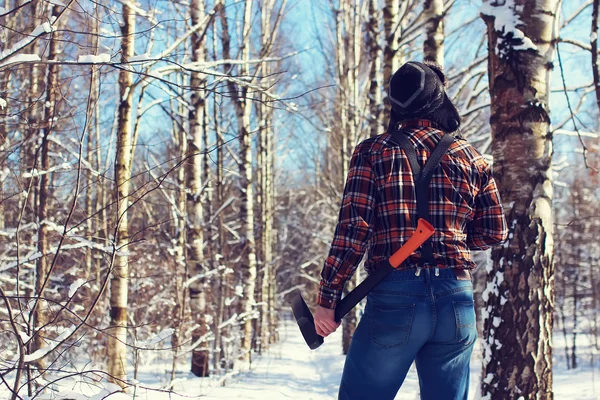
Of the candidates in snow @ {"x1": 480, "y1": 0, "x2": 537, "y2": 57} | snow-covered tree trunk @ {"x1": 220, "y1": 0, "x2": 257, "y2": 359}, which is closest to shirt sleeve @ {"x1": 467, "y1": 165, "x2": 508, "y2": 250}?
snow @ {"x1": 480, "y1": 0, "x2": 537, "y2": 57}

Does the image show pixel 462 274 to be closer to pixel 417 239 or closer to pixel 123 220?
pixel 417 239

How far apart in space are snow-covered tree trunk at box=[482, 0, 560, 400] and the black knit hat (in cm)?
119

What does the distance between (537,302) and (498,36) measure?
5.22 feet

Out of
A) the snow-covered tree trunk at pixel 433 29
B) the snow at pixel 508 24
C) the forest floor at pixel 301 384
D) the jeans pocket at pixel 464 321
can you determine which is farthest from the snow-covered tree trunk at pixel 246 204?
the jeans pocket at pixel 464 321

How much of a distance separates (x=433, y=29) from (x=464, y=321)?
4776mm

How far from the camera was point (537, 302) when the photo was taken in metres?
3.08

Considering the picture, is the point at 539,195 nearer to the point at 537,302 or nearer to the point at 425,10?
the point at 537,302

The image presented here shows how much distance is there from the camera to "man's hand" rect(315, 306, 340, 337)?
196 cm

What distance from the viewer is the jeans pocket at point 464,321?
1976 mm

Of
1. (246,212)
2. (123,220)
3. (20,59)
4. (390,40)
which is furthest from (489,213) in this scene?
(246,212)

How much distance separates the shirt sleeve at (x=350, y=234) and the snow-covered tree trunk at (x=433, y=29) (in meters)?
4.47

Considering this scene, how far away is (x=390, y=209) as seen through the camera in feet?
6.46

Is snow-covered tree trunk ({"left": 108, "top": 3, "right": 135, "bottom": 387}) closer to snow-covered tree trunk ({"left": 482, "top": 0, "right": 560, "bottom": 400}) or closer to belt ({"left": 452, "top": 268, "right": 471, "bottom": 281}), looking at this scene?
snow-covered tree trunk ({"left": 482, "top": 0, "right": 560, "bottom": 400})

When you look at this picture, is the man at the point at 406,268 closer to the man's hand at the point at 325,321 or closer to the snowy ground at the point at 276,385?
the man's hand at the point at 325,321
